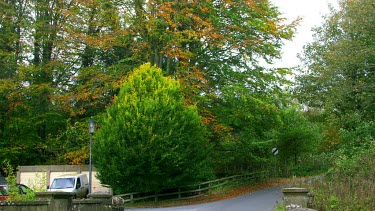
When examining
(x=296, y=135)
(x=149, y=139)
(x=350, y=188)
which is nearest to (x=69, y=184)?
(x=149, y=139)

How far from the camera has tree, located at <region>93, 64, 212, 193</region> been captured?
24141 millimetres

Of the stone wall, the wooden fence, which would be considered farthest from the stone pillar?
the wooden fence

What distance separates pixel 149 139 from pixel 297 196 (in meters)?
12.8

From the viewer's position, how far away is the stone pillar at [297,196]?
11898 mm

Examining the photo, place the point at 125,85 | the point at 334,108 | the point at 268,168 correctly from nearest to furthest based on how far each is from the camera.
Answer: the point at 334,108 < the point at 125,85 < the point at 268,168

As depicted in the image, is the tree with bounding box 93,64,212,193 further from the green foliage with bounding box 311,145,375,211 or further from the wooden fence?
the green foliage with bounding box 311,145,375,211

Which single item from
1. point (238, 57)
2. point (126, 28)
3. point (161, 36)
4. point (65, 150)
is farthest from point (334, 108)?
point (65, 150)

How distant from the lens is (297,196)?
12070 millimetres

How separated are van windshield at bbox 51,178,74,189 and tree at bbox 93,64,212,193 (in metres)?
→ 1.60

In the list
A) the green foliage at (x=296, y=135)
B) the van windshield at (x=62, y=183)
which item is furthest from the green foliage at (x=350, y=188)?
the green foliage at (x=296, y=135)

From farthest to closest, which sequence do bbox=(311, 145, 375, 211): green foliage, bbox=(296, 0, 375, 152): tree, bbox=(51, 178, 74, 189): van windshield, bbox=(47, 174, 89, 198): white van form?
bbox=(51, 178, 74, 189): van windshield
bbox=(47, 174, 89, 198): white van
bbox=(296, 0, 375, 152): tree
bbox=(311, 145, 375, 211): green foliage

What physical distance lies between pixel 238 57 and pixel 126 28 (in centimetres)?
701

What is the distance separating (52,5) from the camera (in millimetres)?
35375

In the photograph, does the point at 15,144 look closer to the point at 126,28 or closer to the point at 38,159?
the point at 38,159
